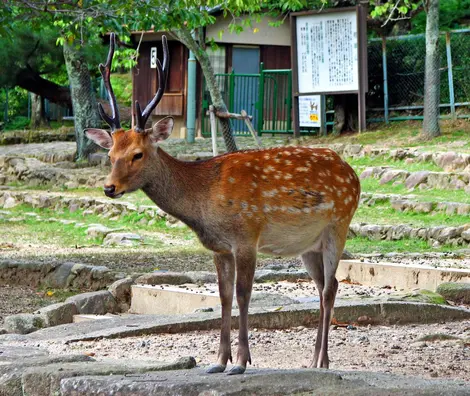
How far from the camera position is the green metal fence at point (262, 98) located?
2681 cm

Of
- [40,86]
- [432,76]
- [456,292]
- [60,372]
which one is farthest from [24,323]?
[40,86]

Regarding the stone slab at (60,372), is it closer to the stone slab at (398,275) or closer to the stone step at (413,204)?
the stone slab at (398,275)

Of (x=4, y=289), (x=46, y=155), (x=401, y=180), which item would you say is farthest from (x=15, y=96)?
(x=4, y=289)

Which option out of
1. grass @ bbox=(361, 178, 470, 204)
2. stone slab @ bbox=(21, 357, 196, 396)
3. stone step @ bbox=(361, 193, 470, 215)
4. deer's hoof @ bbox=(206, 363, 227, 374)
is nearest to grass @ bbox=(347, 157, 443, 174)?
grass @ bbox=(361, 178, 470, 204)

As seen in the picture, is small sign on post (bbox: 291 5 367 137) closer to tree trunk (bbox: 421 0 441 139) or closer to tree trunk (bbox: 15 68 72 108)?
tree trunk (bbox: 421 0 441 139)

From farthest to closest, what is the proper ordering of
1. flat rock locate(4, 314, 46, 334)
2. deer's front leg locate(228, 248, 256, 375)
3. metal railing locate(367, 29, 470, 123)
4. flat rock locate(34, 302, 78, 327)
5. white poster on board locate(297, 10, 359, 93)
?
white poster on board locate(297, 10, 359, 93), metal railing locate(367, 29, 470, 123), flat rock locate(34, 302, 78, 327), flat rock locate(4, 314, 46, 334), deer's front leg locate(228, 248, 256, 375)

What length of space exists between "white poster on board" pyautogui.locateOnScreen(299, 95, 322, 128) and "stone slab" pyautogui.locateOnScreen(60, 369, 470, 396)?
67.0 feet

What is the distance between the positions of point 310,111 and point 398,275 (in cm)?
1532

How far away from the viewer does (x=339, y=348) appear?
759 cm

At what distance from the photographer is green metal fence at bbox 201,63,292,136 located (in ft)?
88.0

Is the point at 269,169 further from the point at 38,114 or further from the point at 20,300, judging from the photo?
the point at 38,114

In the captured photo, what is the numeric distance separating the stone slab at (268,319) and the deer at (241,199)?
135 cm

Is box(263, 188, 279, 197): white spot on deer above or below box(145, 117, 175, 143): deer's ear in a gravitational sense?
below

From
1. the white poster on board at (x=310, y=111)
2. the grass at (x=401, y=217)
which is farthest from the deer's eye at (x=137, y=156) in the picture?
the white poster on board at (x=310, y=111)
